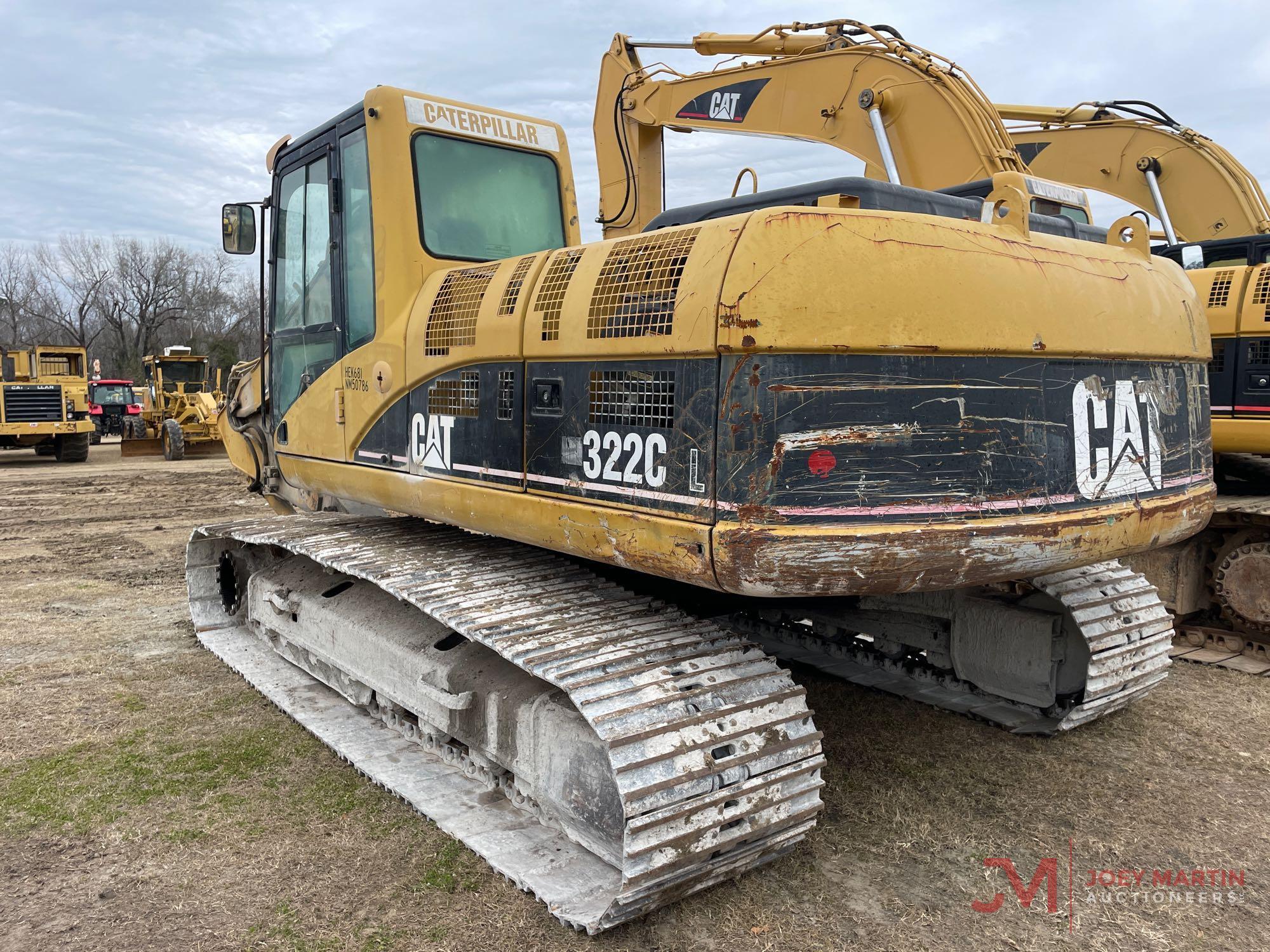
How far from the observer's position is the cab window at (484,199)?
14.0 feet

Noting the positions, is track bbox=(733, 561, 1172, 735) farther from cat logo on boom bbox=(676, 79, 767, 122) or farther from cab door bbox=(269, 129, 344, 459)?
cat logo on boom bbox=(676, 79, 767, 122)

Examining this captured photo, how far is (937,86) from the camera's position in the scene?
591cm

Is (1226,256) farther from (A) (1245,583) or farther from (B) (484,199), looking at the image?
(B) (484,199)

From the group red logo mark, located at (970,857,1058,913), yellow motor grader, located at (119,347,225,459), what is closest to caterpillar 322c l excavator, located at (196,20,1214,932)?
red logo mark, located at (970,857,1058,913)

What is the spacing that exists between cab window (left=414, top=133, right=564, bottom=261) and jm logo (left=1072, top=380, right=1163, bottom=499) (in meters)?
2.65

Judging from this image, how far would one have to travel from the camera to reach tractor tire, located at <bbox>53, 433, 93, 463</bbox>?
66.6 ft

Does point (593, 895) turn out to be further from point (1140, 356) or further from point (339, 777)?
point (1140, 356)

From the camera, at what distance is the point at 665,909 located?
9.77 ft

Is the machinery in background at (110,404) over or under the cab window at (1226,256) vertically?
under

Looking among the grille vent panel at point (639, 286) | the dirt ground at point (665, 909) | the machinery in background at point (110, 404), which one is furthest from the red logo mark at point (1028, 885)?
the machinery in background at point (110, 404)

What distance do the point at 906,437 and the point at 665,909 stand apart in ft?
5.27

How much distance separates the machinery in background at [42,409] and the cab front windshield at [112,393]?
7906mm

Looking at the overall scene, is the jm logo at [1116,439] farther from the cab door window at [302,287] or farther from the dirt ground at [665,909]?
the cab door window at [302,287]

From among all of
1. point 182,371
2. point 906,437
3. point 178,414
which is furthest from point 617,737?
point 182,371
